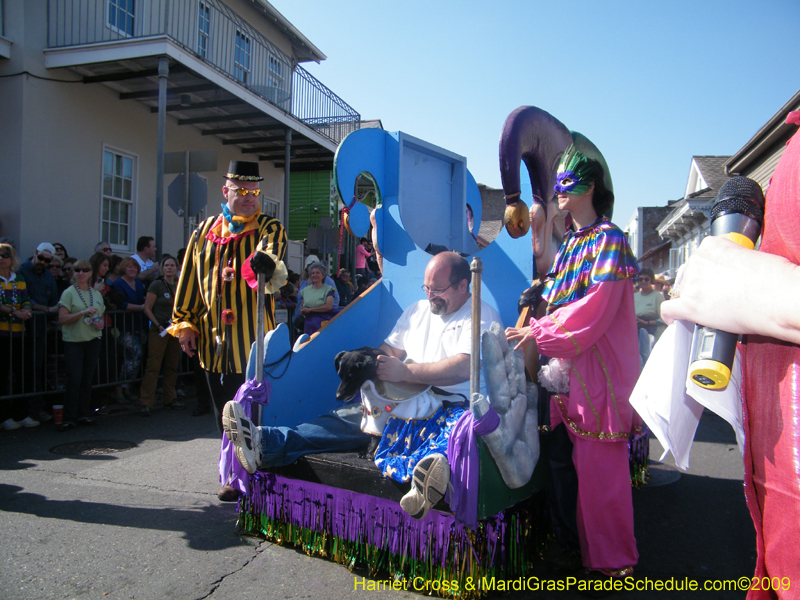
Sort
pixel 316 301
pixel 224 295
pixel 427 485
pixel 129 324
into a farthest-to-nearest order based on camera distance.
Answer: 1. pixel 316 301
2. pixel 129 324
3. pixel 224 295
4. pixel 427 485

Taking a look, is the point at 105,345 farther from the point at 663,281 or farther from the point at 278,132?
the point at 663,281

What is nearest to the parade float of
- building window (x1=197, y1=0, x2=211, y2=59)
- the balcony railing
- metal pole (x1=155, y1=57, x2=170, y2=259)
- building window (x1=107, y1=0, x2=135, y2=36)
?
metal pole (x1=155, y1=57, x2=170, y2=259)

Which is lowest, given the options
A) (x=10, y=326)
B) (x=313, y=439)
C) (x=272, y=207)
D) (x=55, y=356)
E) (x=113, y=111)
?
(x=55, y=356)

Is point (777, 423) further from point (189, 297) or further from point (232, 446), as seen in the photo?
point (189, 297)

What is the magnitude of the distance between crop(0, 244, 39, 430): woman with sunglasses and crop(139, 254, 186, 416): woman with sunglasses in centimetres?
115

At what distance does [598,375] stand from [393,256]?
171cm

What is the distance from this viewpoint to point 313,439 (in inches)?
112

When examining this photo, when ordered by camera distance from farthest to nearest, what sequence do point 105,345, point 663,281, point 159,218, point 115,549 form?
point 663,281, point 159,218, point 105,345, point 115,549

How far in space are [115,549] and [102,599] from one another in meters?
0.51

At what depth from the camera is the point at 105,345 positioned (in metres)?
6.39

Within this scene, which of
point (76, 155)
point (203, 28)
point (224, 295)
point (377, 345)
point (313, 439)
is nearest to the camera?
point (313, 439)

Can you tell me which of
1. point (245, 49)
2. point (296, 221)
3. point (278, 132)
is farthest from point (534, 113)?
point (296, 221)

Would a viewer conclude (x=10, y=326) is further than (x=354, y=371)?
Yes

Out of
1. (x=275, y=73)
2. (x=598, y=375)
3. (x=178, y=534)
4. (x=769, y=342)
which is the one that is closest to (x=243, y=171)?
(x=178, y=534)
